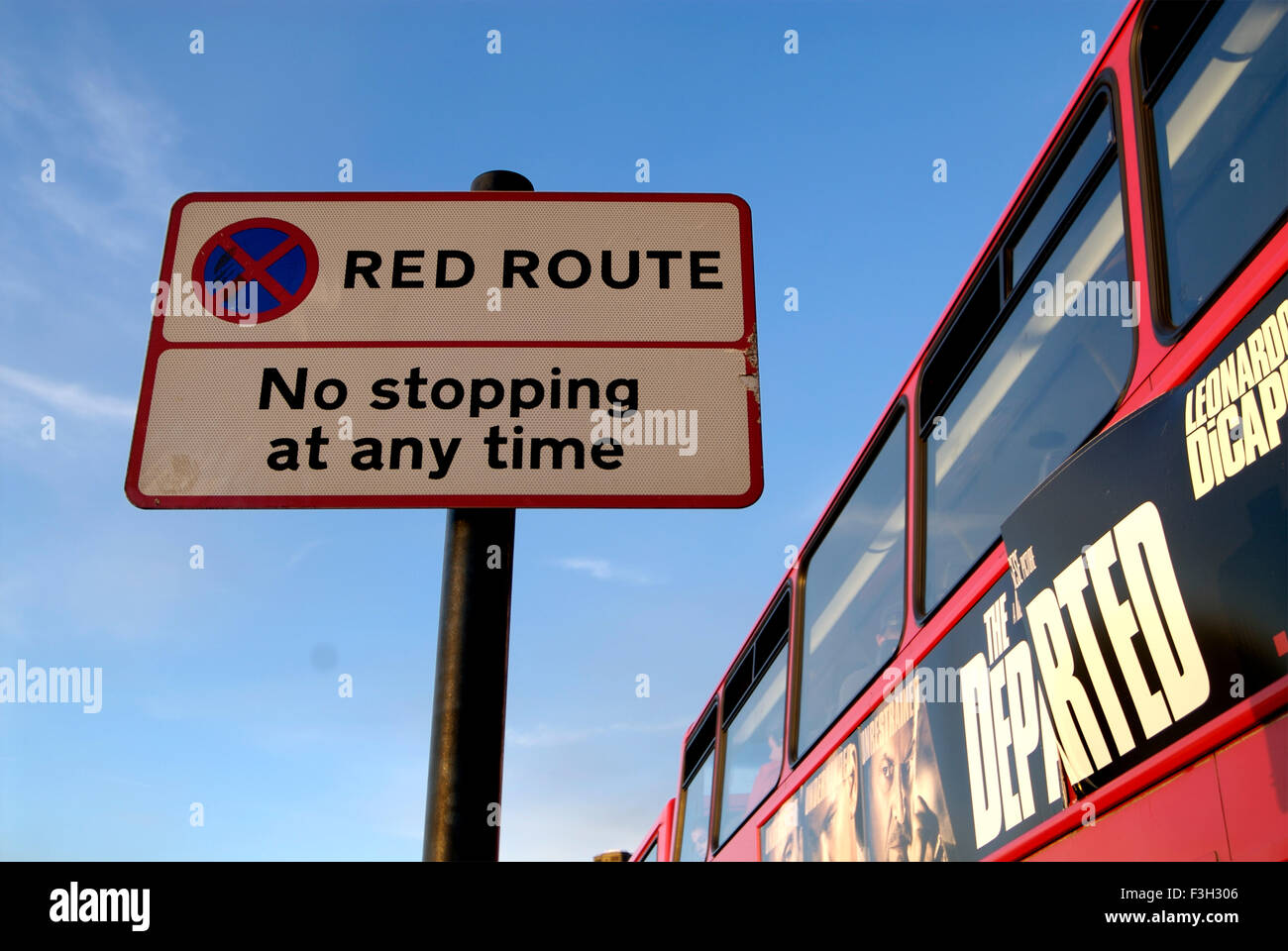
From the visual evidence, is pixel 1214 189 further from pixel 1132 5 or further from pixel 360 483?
pixel 360 483

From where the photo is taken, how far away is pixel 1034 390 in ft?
9.52

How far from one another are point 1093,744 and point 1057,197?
4.76ft

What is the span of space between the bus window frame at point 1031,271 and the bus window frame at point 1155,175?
4cm

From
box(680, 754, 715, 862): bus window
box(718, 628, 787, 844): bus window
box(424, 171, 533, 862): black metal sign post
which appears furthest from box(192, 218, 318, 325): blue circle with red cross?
box(680, 754, 715, 862): bus window

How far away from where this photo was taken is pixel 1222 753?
1.86 meters

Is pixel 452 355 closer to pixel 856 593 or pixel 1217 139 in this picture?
pixel 1217 139

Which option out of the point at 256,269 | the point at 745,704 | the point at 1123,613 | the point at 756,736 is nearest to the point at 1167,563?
the point at 1123,613

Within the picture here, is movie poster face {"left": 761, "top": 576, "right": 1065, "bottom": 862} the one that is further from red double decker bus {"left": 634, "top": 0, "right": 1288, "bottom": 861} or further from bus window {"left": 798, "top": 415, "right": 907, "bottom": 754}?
bus window {"left": 798, "top": 415, "right": 907, "bottom": 754}

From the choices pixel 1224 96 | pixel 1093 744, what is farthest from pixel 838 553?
pixel 1224 96

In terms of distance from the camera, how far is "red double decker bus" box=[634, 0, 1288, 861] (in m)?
1.85

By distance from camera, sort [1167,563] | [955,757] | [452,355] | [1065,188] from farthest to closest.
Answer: [955,757]
[1065,188]
[1167,563]
[452,355]

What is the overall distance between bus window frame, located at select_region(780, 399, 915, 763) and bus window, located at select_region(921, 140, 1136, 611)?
0.55ft

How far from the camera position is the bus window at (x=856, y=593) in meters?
3.76

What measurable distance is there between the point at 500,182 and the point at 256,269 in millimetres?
465
